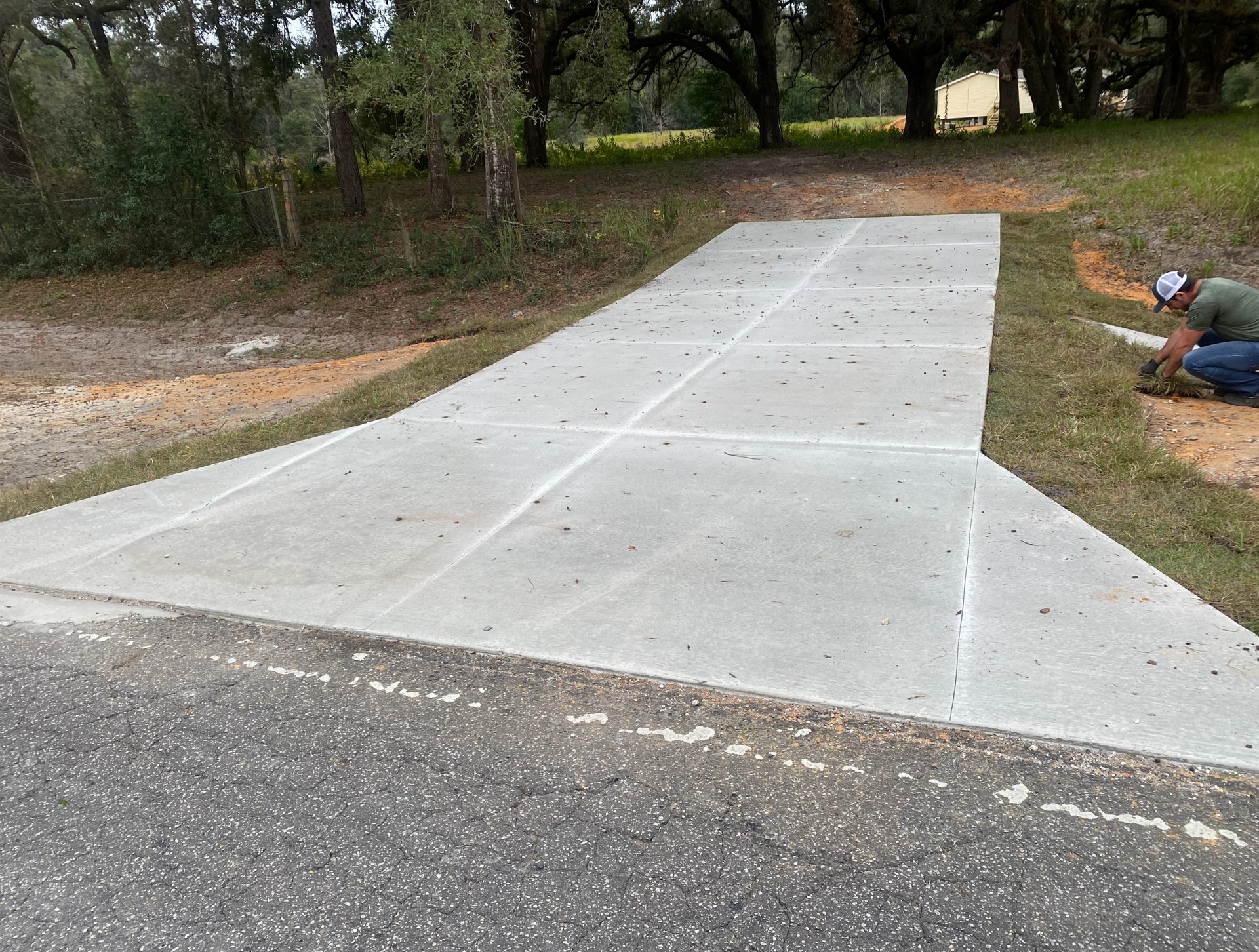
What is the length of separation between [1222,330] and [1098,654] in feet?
13.2

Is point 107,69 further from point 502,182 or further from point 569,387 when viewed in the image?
point 569,387

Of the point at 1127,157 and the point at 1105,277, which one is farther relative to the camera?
the point at 1127,157

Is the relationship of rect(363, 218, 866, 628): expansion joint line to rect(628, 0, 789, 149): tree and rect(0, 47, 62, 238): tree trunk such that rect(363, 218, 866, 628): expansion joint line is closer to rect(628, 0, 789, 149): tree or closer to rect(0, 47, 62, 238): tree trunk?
rect(628, 0, 789, 149): tree

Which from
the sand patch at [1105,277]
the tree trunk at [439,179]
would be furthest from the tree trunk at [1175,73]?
the tree trunk at [439,179]

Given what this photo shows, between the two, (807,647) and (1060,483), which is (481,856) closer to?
(807,647)

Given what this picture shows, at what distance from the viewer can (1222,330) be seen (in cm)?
602

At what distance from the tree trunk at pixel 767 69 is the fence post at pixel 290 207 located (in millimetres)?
11470

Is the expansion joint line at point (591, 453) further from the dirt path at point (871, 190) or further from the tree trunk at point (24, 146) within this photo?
the tree trunk at point (24, 146)

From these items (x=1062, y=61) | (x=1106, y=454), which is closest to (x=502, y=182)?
(x=1106, y=454)

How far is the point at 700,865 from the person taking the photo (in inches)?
94.7

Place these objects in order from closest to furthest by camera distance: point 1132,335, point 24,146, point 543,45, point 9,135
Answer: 1. point 1132,335
2. point 24,146
3. point 9,135
4. point 543,45

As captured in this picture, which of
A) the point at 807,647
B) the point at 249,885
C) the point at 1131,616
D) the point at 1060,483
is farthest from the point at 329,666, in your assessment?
the point at 1060,483

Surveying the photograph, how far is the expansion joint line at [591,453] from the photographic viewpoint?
13.5 ft

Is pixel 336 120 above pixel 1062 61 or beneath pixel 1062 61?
beneath
